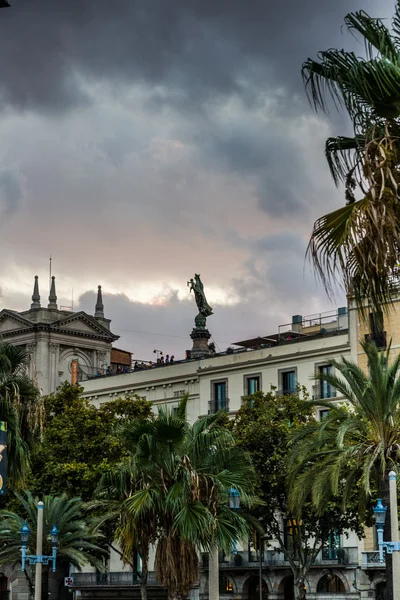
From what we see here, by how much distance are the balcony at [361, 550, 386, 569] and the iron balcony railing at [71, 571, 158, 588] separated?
58.6ft

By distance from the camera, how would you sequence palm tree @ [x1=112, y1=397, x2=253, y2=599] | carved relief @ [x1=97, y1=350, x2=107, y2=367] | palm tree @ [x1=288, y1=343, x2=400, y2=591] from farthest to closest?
carved relief @ [x1=97, y1=350, x2=107, y2=367] < palm tree @ [x1=288, y1=343, x2=400, y2=591] < palm tree @ [x1=112, y1=397, x2=253, y2=599]

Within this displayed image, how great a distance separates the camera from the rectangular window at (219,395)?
7894 cm

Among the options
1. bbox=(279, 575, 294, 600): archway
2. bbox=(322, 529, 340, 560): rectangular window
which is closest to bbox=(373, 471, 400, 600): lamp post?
bbox=(322, 529, 340, 560): rectangular window

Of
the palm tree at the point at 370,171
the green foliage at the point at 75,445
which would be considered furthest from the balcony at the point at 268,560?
the palm tree at the point at 370,171

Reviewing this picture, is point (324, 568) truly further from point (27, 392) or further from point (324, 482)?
point (27, 392)

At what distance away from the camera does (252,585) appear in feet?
244

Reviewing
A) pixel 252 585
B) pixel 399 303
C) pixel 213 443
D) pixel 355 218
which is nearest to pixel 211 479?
pixel 213 443

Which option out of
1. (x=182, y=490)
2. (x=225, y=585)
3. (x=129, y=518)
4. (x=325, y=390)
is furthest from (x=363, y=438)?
(x=225, y=585)

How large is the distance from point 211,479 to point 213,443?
4.69 feet

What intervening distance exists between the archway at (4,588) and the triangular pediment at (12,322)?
2147 centimetres

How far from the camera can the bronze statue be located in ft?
291

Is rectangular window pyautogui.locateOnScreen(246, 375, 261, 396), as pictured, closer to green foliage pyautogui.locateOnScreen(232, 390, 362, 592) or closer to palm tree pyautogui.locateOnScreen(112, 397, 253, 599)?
green foliage pyautogui.locateOnScreen(232, 390, 362, 592)

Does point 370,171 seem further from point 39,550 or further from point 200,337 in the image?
point 200,337

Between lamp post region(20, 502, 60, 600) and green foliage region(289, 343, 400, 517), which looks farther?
lamp post region(20, 502, 60, 600)
